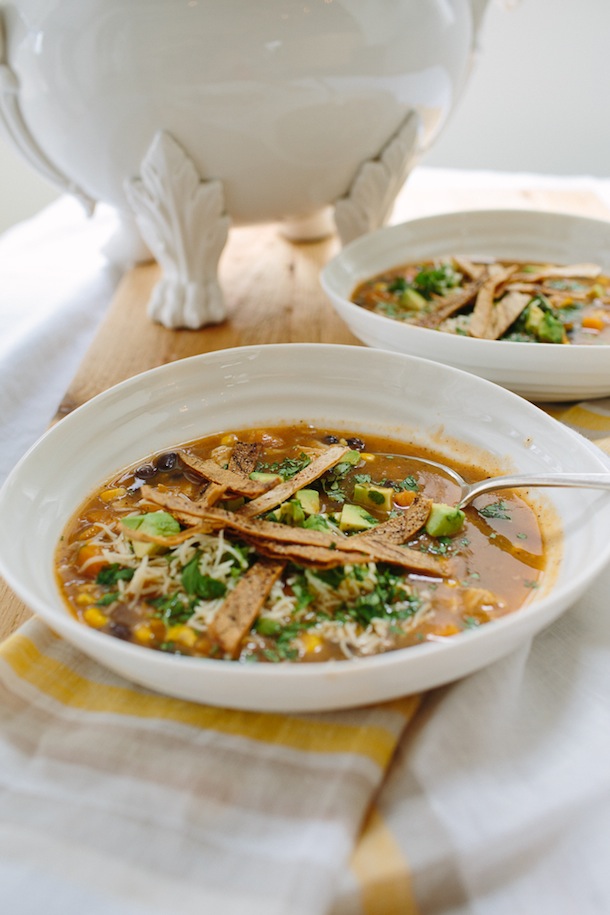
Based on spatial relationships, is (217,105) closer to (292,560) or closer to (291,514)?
(291,514)

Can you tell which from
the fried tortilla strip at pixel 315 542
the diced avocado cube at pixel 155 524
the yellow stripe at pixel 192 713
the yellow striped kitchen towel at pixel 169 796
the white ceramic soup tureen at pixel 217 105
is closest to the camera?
the yellow striped kitchen towel at pixel 169 796

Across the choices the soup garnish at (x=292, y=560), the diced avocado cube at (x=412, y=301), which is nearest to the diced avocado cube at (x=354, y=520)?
the soup garnish at (x=292, y=560)

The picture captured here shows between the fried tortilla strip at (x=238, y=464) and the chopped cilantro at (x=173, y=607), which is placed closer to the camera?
the chopped cilantro at (x=173, y=607)

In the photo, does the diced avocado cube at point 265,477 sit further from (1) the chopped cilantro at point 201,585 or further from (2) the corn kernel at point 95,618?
(2) the corn kernel at point 95,618

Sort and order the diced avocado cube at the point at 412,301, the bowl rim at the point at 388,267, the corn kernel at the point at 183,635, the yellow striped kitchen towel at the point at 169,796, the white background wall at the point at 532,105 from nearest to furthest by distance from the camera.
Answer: the yellow striped kitchen towel at the point at 169,796 → the corn kernel at the point at 183,635 → the bowl rim at the point at 388,267 → the diced avocado cube at the point at 412,301 → the white background wall at the point at 532,105

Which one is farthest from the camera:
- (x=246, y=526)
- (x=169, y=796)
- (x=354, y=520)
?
Answer: (x=354, y=520)

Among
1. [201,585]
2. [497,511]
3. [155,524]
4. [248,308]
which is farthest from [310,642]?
[248,308]

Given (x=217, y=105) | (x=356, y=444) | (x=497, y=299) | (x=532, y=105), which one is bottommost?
(x=532, y=105)

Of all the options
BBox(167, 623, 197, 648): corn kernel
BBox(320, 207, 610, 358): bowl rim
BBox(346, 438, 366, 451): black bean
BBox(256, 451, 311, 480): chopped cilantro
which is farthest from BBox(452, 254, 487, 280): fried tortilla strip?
BBox(167, 623, 197, 648): corn kernel
